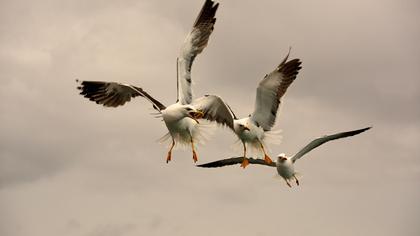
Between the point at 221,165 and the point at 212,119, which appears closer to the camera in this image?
the point at 212,119

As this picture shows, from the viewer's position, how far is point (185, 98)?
35250 mm

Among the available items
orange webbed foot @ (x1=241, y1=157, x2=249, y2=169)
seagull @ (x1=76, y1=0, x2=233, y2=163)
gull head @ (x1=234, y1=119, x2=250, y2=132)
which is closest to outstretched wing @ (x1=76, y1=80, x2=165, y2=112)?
seagull @ (x1=76, y1=0, x2=233, y2=163)

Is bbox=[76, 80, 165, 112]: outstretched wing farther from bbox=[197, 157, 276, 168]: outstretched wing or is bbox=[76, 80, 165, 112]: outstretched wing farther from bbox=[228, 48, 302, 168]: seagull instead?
bbox=[197, 157, 276, 168]: outstretched wing

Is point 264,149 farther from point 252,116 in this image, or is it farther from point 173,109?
point 173,109

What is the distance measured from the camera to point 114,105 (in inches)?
1442

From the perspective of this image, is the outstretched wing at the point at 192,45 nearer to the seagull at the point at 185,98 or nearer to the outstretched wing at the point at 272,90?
the seagull at the point at 185,98

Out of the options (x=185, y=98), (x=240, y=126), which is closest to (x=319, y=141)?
(x=240, y=126)

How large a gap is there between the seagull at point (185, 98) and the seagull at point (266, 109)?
2.54 feet

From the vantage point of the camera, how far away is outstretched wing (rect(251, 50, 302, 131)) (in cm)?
3644

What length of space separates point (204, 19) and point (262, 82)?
3.47 meters

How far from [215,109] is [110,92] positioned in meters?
4.09

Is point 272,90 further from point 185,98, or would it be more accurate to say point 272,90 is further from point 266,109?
point 185,98

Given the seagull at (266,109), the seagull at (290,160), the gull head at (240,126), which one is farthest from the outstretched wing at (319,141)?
the gull head at (240,126)

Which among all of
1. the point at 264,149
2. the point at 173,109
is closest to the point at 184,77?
the point at 173,109
